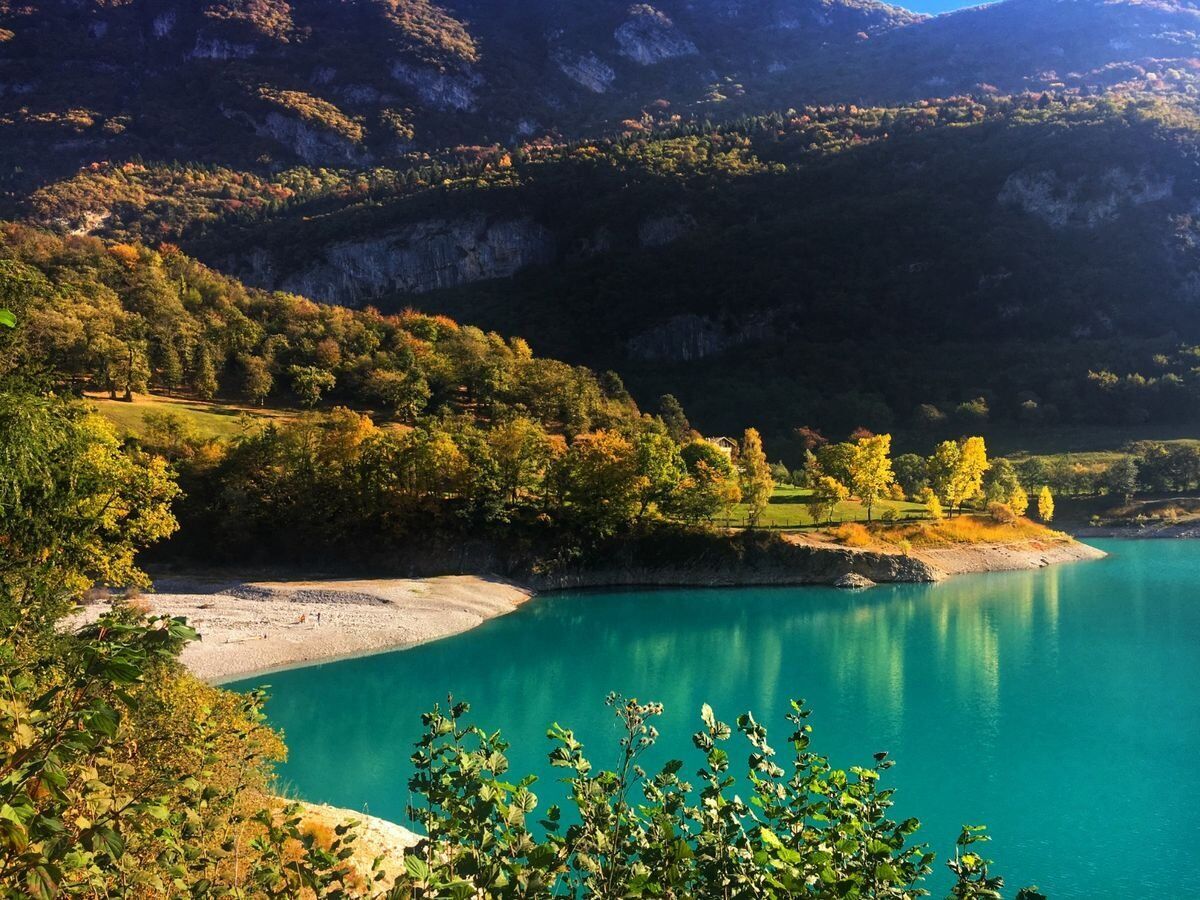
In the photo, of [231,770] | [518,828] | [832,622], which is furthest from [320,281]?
[518,828]

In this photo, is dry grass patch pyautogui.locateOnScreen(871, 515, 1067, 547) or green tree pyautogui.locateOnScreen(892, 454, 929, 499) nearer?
dry grass patch pyautogui.locateOnScreen(871, 515, 1067, 547)

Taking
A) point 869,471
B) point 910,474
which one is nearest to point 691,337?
point 910,474

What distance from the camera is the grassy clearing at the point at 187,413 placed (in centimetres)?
5403

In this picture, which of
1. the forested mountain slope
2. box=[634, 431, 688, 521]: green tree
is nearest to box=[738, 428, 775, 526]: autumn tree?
box=[634, 431, 688, 521]: green tree

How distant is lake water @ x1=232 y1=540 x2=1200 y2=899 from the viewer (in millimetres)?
19047

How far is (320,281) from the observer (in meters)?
167

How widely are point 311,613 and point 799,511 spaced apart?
125 feet

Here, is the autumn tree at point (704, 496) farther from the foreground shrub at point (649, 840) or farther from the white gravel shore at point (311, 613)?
the foreground shrub at point (649, 840)

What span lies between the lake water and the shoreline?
1401mm

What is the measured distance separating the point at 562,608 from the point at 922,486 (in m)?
38.8

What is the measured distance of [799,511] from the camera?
2409 inches

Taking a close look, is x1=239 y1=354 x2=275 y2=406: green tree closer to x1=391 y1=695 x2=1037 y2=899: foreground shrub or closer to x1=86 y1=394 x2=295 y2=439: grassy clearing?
x1=86 y1=394 x2=295 y2=439: grassy clearing

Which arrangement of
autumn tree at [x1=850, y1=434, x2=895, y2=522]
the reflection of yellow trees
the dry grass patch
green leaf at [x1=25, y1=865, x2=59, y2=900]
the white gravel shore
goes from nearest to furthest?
green leaf at [x1=25, y1=865, x2=59, y2=900] → the reflection of yellow trees → the white gravel shore → the dry grass patch → autumn tree at [x1=850, y1=434, x2=895, y2=522]

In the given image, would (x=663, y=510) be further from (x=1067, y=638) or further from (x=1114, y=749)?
(x=1114, y=749)
